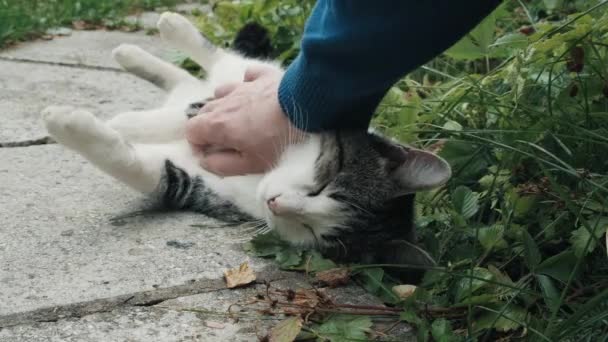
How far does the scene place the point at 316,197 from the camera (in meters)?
1.89

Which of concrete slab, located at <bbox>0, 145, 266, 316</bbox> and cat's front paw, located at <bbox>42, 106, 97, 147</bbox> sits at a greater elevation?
cat's front paw, located at <bbox>42, 106, 97, 147</bbox>

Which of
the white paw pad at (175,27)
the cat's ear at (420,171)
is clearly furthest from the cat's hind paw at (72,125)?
the white paw pad at (175,27)

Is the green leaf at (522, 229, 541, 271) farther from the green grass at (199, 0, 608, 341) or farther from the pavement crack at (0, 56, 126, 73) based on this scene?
the pavement crack at (0, 56, 126, 73)

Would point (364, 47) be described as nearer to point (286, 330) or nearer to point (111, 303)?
point (286, 330)

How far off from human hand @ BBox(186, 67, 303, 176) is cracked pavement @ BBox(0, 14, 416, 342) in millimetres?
178

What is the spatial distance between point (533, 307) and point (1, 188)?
1352 millimetres

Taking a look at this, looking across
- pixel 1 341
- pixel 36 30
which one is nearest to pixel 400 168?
pixel 1 341

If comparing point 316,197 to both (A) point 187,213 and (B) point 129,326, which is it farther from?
(B) point 129,326

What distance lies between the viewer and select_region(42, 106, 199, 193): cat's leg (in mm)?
1824

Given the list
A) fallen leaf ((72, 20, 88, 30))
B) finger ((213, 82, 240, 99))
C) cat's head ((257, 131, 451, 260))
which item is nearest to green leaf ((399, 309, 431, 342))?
cat's head ((257, 131, 451, 260))

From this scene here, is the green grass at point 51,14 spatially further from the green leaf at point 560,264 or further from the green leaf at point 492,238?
the green leaf at point 560,264

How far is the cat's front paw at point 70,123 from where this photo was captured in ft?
5.97

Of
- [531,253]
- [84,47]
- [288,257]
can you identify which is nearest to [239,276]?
[288,257]

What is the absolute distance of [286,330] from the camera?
140 cm
